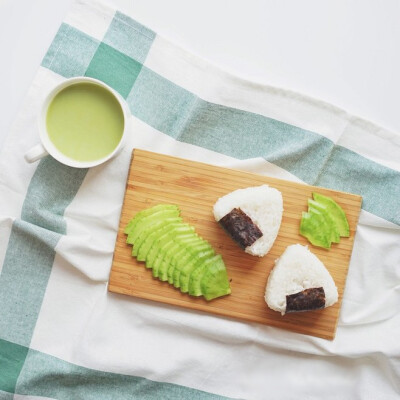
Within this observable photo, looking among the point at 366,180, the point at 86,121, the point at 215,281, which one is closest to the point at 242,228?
the point at 215,281

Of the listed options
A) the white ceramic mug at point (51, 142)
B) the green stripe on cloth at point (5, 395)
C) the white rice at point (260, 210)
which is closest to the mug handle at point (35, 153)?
the white ceramic mug at point (51, 142)

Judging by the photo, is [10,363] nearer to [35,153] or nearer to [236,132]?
[35,153]

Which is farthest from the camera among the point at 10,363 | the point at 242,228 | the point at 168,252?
the point at 10,363

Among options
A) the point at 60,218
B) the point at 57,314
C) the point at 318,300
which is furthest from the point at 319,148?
the point at 57,314

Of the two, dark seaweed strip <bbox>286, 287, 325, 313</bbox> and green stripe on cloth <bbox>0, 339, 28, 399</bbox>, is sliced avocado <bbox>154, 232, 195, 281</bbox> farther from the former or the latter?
green stripe on cloth <bbox>0, 339, 28, 399</bbox>

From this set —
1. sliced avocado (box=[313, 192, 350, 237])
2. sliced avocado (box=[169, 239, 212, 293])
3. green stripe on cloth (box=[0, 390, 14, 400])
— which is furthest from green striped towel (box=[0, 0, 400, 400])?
sliced avocado (box=[169, 239, 212, 293])

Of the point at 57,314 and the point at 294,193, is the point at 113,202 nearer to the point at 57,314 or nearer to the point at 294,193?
A: the point at 57,314
